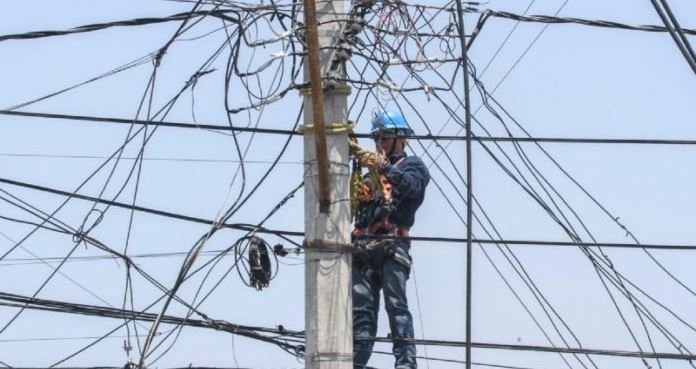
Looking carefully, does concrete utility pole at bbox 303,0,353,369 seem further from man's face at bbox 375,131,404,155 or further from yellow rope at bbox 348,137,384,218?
man's face at bbox 375,131,404,155

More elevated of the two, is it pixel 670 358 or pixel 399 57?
pixel 399 57

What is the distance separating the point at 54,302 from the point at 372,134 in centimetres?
254

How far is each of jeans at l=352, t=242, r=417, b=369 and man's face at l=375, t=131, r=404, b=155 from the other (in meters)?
0.69

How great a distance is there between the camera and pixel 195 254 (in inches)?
410

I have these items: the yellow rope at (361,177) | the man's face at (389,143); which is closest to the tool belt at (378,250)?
the yellow rope at (361,177)

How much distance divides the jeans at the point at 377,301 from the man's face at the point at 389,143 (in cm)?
69

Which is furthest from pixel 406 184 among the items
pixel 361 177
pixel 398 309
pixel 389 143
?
pixel 398 309

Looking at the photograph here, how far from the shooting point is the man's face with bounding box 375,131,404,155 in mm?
11234

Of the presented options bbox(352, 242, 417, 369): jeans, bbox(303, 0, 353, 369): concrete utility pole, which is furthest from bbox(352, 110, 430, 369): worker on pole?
bbox(303, 0, 353, 369): concrete utility pole

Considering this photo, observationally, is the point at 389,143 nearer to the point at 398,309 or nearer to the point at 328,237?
the point at 398,309

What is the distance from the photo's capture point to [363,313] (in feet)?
36.2

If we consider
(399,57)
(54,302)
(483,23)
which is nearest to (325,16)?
Result: (399,57)

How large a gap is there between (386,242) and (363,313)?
53 centimetres

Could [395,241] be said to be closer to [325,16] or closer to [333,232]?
[333,232]
